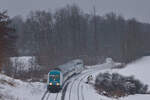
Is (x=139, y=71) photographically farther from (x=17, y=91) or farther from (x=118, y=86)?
(x=17, y=91)

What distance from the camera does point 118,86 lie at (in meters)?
36.6

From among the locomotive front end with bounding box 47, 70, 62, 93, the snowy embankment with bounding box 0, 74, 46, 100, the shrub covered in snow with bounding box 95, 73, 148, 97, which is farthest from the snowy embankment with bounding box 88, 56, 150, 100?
the snowy embankment with bounding box 0, 74, 46, 100

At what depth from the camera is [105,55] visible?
8156 centimetres

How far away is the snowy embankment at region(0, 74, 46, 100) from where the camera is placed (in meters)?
23.8

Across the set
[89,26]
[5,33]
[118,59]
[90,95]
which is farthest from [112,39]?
[5,33]

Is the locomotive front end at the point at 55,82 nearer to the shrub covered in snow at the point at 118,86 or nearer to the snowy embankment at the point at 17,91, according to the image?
the snowy embankment at the point at 17,91

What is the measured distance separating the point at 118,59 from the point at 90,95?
51.7 m

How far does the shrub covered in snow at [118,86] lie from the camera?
3436 centimetres

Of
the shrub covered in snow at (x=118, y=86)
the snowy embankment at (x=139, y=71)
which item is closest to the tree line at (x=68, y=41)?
the snowy embankment at (x=139, y=71)

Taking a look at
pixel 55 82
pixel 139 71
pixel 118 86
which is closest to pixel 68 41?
pixel 139 71

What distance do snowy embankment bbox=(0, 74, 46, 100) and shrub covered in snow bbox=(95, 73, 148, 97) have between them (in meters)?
10.6

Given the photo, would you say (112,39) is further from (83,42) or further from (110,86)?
(110,86)

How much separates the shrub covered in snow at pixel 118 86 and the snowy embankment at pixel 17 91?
1056 centimetres

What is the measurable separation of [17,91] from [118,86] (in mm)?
17952
